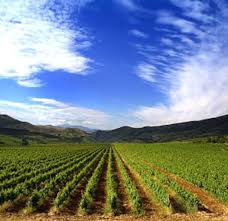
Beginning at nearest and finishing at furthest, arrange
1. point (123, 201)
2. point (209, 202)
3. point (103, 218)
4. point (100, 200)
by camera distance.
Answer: point (103, 218)
point (123, 201)
point (100, 200)
point (209, 202)

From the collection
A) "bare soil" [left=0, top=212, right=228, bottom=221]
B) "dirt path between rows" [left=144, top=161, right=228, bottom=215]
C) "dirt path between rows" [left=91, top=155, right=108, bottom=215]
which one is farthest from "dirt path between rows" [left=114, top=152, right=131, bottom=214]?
"dirt path between rows" [left=144, top=161, right=228, bottom=215]

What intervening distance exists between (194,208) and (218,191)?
5.67m

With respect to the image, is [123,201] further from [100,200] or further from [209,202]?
[209,202]

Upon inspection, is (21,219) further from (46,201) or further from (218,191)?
(218,191)

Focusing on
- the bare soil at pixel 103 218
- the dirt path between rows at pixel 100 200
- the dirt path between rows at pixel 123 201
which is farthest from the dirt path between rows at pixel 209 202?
the dirt path between rows at pixel 100 200

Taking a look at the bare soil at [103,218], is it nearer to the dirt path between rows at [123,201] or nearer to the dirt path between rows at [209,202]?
the dirt path between rows at [123,201]

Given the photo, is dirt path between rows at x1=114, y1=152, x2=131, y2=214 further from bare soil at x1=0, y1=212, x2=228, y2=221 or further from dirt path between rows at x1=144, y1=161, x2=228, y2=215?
dirt path between rows at x1=144, y1=161, x2=228, y2=215

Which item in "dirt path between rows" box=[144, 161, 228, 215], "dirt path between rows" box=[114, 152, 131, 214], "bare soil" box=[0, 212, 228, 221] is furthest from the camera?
"dirt path between rows" box=[144, 161, 228, 215]

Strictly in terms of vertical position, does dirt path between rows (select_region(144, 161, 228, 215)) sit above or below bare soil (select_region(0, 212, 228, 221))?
above

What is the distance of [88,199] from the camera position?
2031 cm

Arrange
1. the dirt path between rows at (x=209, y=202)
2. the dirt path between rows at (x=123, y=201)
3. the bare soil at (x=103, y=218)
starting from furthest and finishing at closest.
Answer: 1. the dirt path between rows at (x=209, y=202)
2. the dirt path between rows at (x=123, y=201)
3. the bare soil at (x=103, y=218)

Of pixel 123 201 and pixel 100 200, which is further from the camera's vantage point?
pixel 100 200

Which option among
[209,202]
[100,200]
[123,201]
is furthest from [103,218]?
[209,202]

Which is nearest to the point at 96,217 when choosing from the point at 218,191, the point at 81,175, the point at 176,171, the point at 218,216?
the point at 218,216
